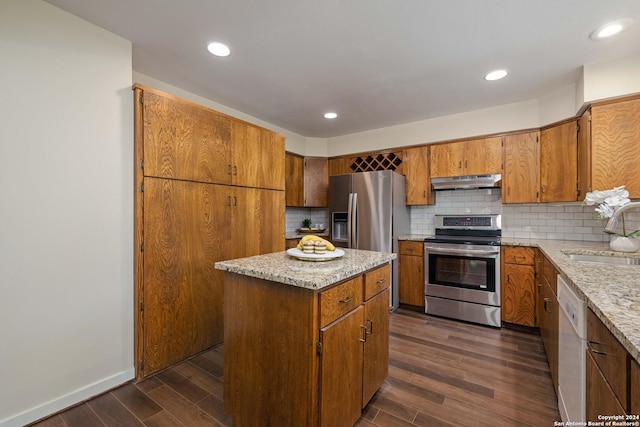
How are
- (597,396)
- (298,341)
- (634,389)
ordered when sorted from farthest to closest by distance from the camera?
(298,341)
(597,396)
(634,389)

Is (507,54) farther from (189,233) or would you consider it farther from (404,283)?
(189,233)

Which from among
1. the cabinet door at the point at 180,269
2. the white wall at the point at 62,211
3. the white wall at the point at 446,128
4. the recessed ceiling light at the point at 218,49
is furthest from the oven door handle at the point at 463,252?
the white wall at the point at 62,211

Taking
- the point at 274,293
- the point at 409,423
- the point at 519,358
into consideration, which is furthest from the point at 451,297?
the point at 274,293

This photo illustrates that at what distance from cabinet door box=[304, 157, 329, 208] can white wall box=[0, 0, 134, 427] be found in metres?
2.76

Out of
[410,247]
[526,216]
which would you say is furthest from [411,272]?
[526,216]

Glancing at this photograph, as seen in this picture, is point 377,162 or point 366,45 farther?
point 377,162

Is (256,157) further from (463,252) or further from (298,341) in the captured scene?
(463,252)

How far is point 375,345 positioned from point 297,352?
69 cm

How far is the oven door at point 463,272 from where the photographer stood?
2.98 m

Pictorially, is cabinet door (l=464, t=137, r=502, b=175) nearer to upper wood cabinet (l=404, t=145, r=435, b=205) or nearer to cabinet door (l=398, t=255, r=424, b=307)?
upper wood cabinet (l=404, t=145, r=435, b=205)

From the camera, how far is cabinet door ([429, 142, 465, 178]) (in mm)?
3455

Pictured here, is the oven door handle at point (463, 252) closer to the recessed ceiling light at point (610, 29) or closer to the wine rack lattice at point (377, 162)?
the wine rack lattice at point (377, 162)

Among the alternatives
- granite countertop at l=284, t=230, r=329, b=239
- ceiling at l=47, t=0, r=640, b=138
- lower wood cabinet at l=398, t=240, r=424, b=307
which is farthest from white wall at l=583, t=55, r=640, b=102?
granite countertop at l=284, t=230, r=329, b=239

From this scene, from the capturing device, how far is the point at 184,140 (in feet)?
7.34
